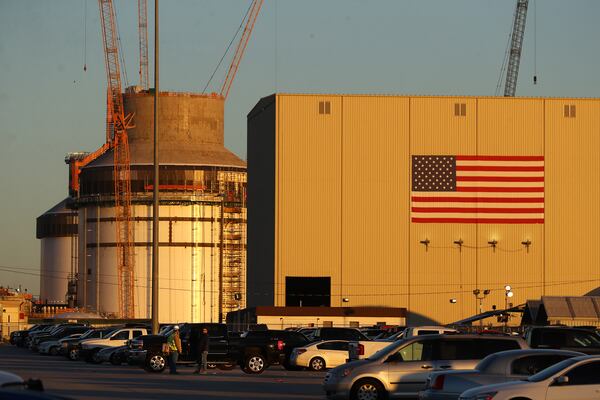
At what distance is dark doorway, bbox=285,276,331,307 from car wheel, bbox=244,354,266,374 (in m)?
56.4

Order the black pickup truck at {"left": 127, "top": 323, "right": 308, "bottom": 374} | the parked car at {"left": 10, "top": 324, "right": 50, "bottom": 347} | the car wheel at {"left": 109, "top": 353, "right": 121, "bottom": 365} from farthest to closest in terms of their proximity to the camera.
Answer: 1. the parked car at {"left": 10, "top": 324, "right": 50, "bottom": 347}
2. the car wheel at {"left": 109, "top": 353, "right": 121, "bottom": 365}
3. the black pickup truck at {"left": 127, "top": 323, "right": 308, "bottom": 374}

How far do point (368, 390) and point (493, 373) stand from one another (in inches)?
151

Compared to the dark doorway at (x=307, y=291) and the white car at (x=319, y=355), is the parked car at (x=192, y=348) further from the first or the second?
the dark doorway at (x=307, y=291)

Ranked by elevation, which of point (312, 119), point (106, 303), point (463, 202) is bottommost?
point (106, 303)

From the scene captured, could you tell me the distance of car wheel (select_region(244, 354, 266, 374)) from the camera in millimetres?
44812

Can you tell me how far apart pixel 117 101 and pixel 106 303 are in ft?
76.8

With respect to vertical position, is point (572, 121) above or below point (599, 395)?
above

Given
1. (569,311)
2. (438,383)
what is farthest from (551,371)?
(569,311)

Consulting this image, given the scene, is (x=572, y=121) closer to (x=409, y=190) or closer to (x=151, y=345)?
(x=409, y=190)

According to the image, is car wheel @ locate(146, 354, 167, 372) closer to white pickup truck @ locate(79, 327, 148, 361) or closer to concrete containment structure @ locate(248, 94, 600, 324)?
white pickup truck @ locate(79, 327, 148, 361)

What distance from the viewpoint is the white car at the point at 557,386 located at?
2362 centimetres

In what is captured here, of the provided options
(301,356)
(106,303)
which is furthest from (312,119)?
(301,356)

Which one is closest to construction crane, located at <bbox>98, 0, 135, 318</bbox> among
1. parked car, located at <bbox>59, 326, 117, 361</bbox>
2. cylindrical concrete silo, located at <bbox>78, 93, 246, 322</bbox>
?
cylindrical concrete silo, located at <bbox>78, 93, 246, 322</bbox>

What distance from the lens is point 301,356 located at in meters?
47.3
